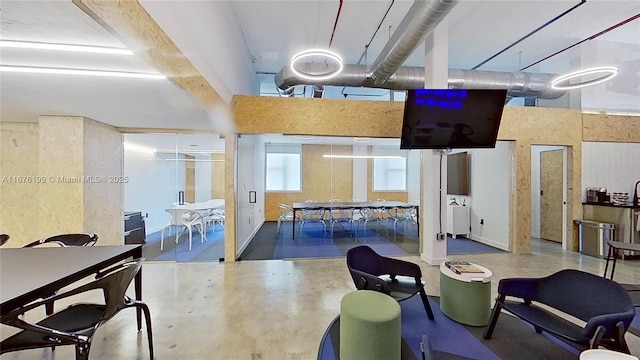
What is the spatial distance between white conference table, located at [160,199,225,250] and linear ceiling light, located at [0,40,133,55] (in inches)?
146

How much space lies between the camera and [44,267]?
181 centimetres

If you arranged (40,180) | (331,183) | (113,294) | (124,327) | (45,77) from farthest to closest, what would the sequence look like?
1. (331,183)
2. (40,180)
3. (124,327)
4. (45,77)
5. (113,294)

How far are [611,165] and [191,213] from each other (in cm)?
893

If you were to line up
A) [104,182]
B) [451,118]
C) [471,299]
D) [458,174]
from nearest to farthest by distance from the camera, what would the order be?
[471,299] → [451,118] → [104,182] → [458,174]

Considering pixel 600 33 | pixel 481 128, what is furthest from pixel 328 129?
pixel 600 33

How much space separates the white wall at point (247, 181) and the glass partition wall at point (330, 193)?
2 cm

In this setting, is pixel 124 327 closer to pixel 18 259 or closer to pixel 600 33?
pixel 18 259

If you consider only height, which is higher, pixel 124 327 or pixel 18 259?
pixel 18 259

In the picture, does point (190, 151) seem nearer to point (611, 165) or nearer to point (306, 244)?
point (306, 244)

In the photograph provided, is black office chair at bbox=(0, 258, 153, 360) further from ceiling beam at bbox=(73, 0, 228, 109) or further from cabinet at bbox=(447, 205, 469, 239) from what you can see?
cabinet at bbox=(447, 205, 469, 239)

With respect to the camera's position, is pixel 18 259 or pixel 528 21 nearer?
pixel 18 259

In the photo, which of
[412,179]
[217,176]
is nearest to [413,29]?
[412,179]

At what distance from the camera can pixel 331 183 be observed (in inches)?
276

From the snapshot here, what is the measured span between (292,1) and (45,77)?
3.09m
